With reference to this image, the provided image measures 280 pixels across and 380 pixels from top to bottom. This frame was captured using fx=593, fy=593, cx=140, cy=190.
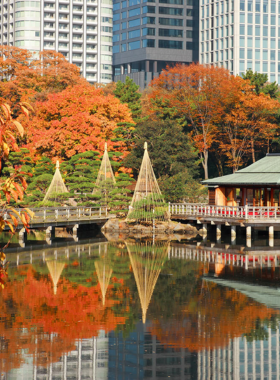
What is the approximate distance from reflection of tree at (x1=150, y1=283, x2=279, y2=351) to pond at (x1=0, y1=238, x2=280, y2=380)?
0.03m

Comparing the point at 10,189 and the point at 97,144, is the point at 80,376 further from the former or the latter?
the point at 97,144

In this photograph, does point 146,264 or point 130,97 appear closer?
point 146,264

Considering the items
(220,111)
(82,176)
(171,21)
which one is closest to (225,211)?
(82,176)

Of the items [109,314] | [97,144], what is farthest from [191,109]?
[109,314]

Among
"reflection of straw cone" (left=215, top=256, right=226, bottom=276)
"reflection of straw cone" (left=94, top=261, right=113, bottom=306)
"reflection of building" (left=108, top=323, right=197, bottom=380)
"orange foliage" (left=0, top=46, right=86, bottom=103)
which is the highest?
"orange foliage" (left=0, top=46, right=86, bottom=103)

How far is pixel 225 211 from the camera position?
41.6 metres

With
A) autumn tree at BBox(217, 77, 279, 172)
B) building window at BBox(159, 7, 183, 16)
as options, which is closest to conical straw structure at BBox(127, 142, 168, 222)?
autumn tree at BBox(217, 77, 279, 172)

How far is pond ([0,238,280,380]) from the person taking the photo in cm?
1580

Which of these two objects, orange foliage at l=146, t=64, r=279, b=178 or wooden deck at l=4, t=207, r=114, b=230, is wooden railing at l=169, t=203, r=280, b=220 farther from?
orange foliage at l=146, t=64, r=279, b=178

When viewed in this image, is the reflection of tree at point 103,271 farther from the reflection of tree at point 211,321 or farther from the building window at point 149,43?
the building window at point 149,43

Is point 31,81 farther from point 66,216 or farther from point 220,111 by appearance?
point 66,216

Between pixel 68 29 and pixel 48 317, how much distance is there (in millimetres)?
116363

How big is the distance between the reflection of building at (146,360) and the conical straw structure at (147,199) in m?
26.1

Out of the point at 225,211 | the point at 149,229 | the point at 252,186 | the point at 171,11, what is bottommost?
the point at 149,229
